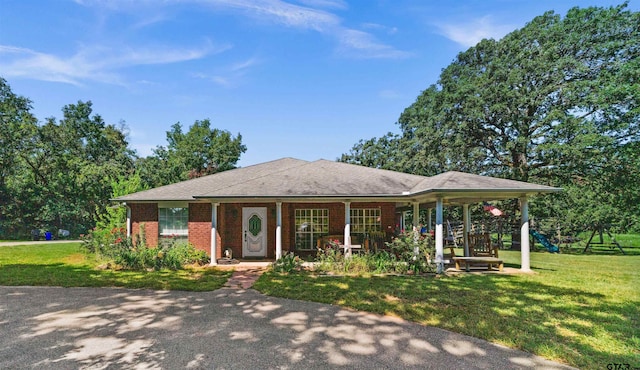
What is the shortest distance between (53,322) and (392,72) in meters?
14.8

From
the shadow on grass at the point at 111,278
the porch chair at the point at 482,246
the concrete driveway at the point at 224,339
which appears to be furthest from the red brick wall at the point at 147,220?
the porch chair at the point at 482,246

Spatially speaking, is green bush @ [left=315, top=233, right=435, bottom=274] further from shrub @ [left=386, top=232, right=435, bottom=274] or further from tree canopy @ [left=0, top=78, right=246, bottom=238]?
tree canopy @ [left=0, top=78, right=246, bottom=238]

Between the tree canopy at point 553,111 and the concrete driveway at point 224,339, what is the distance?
16.7 meters

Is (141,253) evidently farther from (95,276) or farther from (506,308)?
(506,308)

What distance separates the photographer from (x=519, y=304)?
6551 mm

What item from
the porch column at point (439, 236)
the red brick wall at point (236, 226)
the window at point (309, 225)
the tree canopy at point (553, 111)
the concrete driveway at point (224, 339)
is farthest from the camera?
the tree canopy at point (553, 111)

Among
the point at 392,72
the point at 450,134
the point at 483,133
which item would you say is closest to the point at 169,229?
the point at 392,72

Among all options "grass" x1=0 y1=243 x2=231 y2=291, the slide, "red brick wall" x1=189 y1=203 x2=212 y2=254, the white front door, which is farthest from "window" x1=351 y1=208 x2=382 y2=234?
the slide

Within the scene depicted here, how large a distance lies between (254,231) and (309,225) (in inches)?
93.6

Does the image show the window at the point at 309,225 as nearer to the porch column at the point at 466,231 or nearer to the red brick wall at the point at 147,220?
the porch column at the point at 466,231

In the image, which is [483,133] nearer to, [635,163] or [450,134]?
[450,134]

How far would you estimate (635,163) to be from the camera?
51.6ft

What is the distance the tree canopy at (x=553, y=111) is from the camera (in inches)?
639

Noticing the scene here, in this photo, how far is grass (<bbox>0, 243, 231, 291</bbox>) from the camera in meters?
8.45
